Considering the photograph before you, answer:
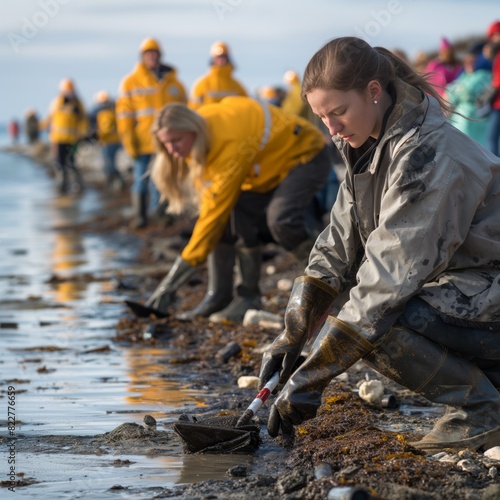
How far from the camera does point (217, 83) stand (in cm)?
1264

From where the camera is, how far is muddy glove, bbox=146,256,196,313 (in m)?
6.56

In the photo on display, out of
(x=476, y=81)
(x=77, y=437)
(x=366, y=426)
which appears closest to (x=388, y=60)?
(x=366, y=426)

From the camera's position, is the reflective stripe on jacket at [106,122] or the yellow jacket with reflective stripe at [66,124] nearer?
the reflective stripe on jacket at [106,122]

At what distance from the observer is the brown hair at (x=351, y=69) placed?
3.71m

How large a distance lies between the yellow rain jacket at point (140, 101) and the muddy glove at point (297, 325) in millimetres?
8482

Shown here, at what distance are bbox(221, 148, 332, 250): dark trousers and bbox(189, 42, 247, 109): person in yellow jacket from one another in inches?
220

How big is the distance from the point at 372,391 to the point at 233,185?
2122 mm

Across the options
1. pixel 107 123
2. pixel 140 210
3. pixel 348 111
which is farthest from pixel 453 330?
pixel 107 123

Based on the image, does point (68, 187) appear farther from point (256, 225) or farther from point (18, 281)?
point (256, 225)

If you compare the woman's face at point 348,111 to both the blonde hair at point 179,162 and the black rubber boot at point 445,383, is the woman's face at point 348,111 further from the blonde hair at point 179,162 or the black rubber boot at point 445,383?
the blonde hair at point 179,162

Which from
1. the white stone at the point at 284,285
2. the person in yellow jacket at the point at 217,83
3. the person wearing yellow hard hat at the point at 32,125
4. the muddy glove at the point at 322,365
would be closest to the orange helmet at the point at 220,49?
the person in yellow jacket at the point at 217,83

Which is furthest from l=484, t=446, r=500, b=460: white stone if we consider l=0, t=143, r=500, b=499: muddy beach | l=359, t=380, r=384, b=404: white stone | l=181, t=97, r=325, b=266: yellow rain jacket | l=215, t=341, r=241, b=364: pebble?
l=181, t=97, r=325, b=266: yellow rain jacket

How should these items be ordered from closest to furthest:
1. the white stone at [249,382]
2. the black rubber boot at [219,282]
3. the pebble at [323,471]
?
the pebble at [323,471], the white stone at [249,382], the black rubber boot at [219,282]

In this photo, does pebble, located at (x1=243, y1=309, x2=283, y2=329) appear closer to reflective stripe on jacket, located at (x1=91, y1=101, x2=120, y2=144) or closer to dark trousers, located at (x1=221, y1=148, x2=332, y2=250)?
dark trousers, located at (x1=221, y1=148, x2=332, y2=250)
